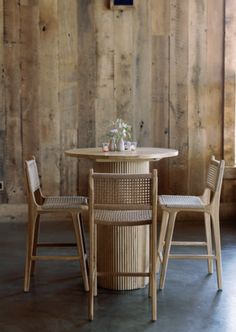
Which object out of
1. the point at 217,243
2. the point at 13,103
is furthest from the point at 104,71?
the point at 217,243

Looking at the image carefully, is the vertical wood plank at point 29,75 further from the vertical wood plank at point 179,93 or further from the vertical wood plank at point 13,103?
the vertical wood plank at point 179,93

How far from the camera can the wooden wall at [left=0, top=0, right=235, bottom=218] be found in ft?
17.0

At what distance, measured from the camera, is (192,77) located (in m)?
5.33

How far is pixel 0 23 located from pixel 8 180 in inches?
62.4

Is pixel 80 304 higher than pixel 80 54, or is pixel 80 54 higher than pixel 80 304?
pixel 80 54

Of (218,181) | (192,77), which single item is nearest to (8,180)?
(192,77)

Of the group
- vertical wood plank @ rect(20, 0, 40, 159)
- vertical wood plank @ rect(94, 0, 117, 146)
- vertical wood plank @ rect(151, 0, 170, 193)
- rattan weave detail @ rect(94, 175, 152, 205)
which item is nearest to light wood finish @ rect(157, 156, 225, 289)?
rattan weave detail @ rect(94, 175, 152, 205)

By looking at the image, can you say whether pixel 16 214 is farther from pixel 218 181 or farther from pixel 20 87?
pixel 218 181

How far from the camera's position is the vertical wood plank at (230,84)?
5.28 metres

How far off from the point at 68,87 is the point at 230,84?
1.68 meters

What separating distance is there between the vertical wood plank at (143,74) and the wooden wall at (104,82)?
0.03 feet

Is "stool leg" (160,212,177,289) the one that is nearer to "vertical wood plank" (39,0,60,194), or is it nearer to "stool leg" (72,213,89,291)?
"stool leg" (72,213,89,291)

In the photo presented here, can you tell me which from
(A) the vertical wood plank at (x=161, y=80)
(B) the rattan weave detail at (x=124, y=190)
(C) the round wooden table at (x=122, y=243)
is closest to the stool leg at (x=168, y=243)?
(C) the round wooden table at (x=122, y=243)

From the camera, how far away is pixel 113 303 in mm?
3131
